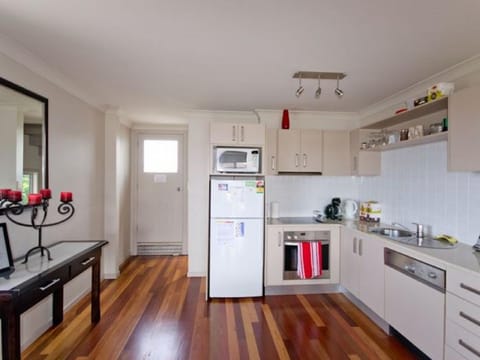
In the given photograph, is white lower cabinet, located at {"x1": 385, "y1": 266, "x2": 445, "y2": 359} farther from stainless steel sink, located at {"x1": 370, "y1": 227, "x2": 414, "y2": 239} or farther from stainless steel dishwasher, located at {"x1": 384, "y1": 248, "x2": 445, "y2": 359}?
stainless steel sink, located at {"x1": 370, "y1": 227, "x2": 414, "y2": 239}

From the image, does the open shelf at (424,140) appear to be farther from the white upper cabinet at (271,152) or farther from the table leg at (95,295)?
the table leg at (95,295)

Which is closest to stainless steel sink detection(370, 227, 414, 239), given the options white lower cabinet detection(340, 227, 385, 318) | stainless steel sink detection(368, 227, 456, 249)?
stainless steel sink detection(368, 227, 456, 249)

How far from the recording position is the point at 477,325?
1.53 metres

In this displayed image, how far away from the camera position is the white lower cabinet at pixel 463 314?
154 centimetres

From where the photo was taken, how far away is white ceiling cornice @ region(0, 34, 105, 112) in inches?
74.5

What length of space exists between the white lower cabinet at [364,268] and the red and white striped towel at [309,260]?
307 mm

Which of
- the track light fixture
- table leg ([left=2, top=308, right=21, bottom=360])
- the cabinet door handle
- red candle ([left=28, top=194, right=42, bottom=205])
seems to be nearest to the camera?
table leg ([left=2, top=308, right=21, bottom=360])

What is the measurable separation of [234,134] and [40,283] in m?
2.23

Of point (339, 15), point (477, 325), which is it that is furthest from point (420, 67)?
point (477, 325)

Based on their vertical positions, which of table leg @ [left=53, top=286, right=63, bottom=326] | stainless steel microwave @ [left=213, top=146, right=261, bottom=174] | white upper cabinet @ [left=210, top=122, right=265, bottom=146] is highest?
white upper cabinet @ [left=210, top=122, right=265, bottom=146]

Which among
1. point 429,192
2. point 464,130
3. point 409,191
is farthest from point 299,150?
point 464,130

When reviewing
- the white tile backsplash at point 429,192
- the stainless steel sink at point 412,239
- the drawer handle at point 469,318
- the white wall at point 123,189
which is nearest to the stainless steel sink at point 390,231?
the stainless steel sink at point 412,239

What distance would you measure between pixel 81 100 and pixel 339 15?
287cm

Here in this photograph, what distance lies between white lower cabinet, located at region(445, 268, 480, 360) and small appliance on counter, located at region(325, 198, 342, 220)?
1.85m
